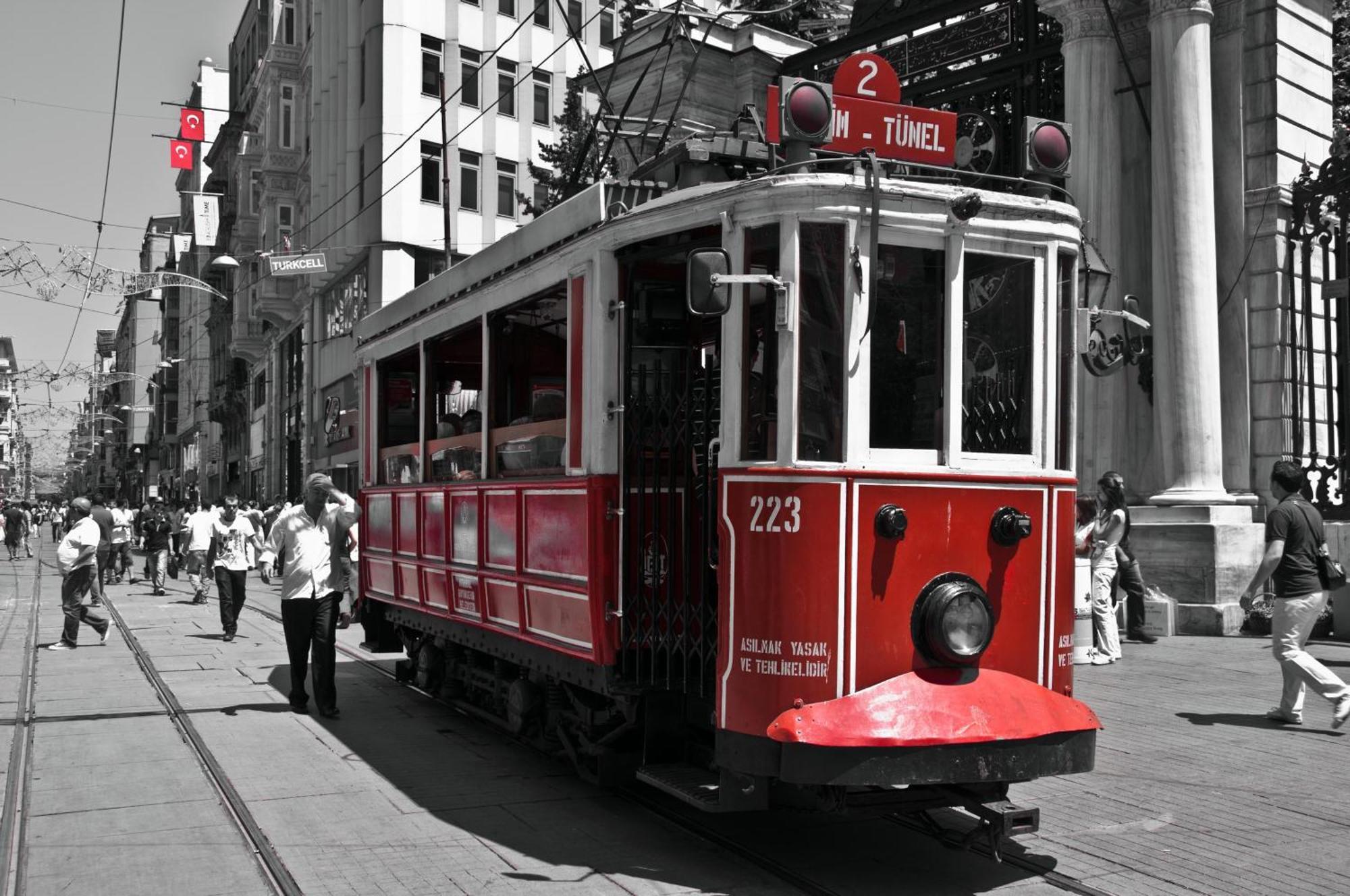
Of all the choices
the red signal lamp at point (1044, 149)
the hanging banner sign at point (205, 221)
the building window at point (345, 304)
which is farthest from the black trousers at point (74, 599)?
the hanging banner sign at point (205, 221)

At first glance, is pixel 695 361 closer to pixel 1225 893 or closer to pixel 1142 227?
pixel 1225 893

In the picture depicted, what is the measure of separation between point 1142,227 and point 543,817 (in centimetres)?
1179

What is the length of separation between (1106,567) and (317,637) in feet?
23.8

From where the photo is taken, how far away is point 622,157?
26203 mm

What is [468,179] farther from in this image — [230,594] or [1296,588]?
[1296,588]

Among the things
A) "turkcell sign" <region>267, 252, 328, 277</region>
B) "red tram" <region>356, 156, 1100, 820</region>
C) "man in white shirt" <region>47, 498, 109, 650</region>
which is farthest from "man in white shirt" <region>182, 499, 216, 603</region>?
"red tram" <region>356, 156, 1100, 820</region>

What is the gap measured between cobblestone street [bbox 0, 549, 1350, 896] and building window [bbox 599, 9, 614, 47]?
32128 mm

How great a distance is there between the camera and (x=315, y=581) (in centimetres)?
1007

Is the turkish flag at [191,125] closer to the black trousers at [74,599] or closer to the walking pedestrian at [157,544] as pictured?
the walking pedestrian at [157,544]

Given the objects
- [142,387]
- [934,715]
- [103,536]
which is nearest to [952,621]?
[934,715]

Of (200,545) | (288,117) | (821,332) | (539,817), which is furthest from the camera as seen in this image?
(288,117)

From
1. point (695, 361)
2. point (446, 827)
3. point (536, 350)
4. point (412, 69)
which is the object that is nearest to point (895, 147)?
point (695, 361)

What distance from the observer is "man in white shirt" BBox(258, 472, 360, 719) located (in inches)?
395

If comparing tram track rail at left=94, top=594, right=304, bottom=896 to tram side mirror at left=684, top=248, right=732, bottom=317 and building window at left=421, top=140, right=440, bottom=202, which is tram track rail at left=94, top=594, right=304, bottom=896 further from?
building window at left=421, top=140, right=440, bottom=202
